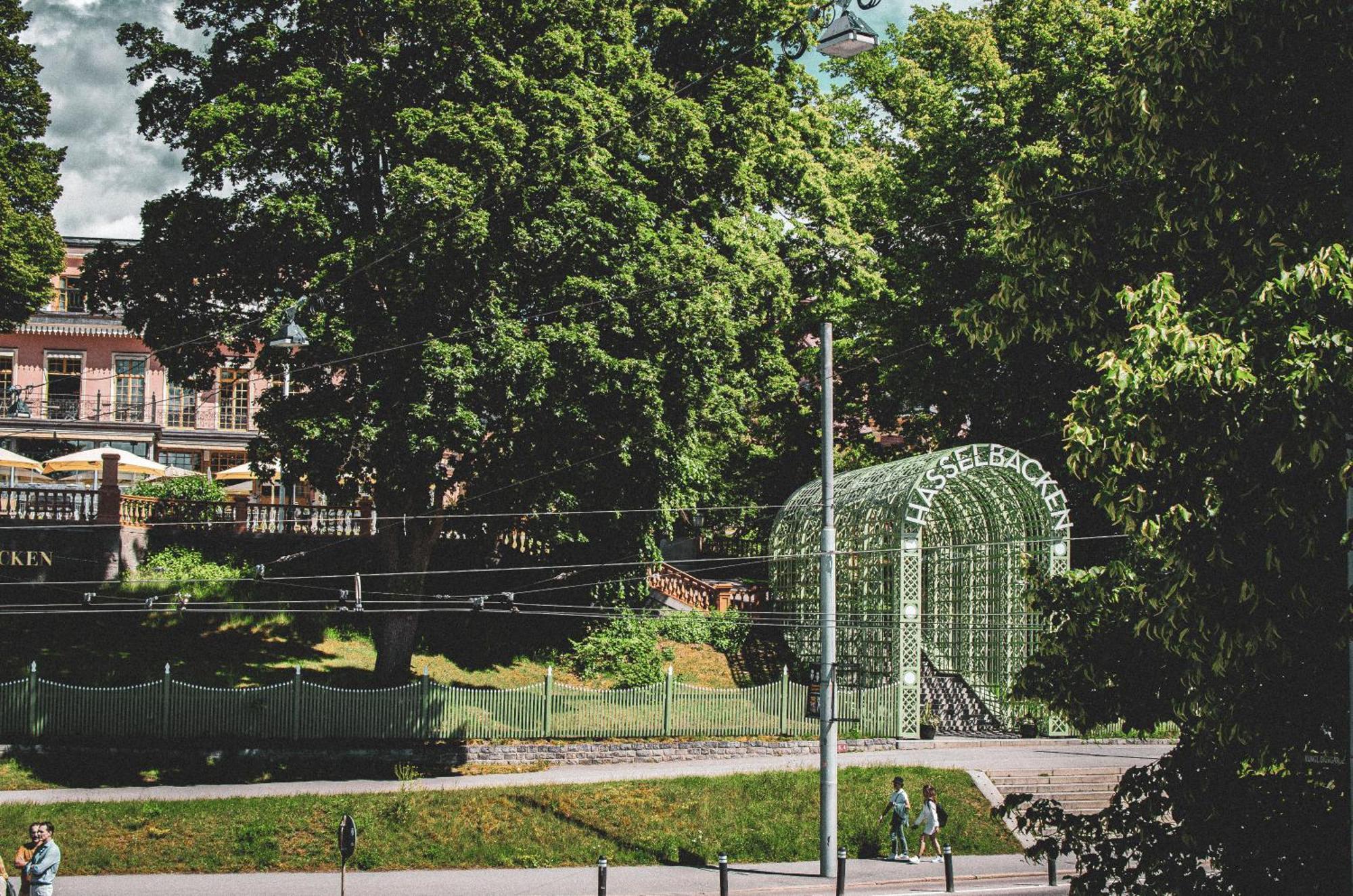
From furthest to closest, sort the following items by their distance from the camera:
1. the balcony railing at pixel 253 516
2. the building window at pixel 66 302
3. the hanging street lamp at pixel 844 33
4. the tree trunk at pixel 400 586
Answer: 1. the building window at pixel 66 302
2. the balcony railing at pixel 253 516
3. the tree trunk at pixel 400 586
4. the hanging street lamp at pixel 844 33

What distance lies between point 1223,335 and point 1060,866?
14.5 metres

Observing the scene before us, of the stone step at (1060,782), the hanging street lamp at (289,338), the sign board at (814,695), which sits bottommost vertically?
the stone step at (1060,782)

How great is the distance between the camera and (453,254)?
2298 cm

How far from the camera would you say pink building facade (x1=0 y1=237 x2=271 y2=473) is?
46.0 meters

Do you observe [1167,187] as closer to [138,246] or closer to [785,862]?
[785,862]

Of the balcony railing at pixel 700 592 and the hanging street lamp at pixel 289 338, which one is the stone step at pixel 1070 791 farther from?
the hanging street lamp at pixel 289 338

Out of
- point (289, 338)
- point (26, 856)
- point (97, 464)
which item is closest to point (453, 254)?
point (289, 338)

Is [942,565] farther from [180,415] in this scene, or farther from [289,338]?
[180,415]

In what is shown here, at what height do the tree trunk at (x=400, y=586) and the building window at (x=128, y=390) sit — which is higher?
the building window at (x=128, y=390)

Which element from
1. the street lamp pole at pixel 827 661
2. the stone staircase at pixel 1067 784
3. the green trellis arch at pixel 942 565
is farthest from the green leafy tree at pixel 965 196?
the street lamp pole at pixel 827 661

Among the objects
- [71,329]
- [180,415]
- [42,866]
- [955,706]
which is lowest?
[955,706]

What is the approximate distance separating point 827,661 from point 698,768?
7049 millimetres

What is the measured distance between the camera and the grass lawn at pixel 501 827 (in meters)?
19.4

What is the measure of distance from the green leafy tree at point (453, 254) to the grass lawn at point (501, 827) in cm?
614
